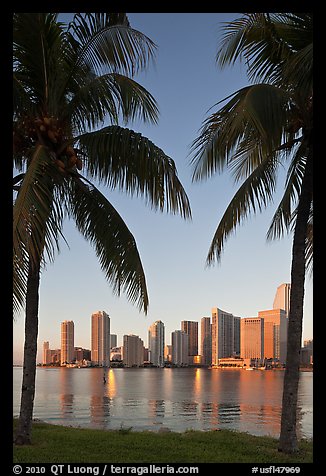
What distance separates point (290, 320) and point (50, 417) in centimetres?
3251

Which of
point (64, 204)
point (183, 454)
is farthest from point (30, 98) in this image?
point (183, 454)

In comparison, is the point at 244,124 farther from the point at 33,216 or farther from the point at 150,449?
the point at 150,449

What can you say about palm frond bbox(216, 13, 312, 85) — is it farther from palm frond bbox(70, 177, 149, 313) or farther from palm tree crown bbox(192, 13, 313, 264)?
palm frond bbox(70, 177, 149, 313)

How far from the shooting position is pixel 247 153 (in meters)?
9.87

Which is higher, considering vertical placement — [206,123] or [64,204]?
[206,123]

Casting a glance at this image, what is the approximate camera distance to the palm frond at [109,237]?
827 centimetres

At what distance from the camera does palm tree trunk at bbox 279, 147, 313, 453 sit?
8.23m

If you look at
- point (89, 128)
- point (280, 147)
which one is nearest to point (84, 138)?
point (89, 128)

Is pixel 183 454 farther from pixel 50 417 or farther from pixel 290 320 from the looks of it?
pixel 50 417

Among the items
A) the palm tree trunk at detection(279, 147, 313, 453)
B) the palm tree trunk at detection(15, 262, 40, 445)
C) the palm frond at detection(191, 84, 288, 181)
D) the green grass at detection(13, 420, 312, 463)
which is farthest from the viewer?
the palm tree trunk at detection(15, 262, 40, 445)

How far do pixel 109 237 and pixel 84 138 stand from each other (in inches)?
59.6

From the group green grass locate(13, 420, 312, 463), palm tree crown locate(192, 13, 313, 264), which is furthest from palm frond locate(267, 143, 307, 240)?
green grass locate(13, 420, 312, 463)

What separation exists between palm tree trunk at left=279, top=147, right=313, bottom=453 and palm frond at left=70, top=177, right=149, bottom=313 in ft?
7.23

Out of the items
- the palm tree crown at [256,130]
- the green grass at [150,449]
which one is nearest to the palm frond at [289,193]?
the palm tree crown at [256,130]
